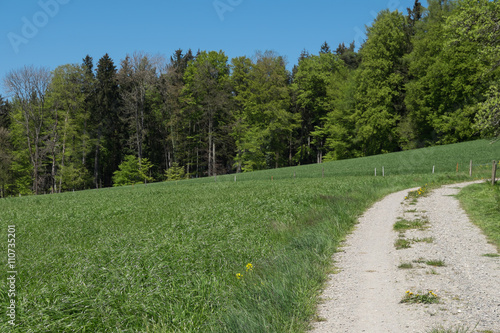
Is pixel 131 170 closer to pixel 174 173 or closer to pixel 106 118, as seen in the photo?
pixel 174 173

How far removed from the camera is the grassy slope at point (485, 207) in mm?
9930

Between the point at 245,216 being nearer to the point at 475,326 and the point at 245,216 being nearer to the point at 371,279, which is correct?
the point at 371,279

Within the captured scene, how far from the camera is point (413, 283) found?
625 centimetres

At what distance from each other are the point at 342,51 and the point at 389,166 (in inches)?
2091

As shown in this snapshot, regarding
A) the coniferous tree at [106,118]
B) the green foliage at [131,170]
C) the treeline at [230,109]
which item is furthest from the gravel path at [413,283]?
the coniferous tree at [106,118]

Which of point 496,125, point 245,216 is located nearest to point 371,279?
point 245,216

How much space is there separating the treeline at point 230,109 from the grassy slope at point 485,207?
33.0 metres

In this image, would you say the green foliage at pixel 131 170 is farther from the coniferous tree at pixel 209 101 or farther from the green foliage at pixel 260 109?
the green foliage at pixel 260 109

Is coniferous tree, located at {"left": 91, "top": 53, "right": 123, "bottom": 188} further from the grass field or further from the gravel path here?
the gravel path

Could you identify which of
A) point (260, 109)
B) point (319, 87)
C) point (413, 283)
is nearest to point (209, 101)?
point (260, 109)

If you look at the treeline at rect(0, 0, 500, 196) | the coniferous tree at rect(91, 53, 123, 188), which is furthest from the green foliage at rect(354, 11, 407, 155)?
the coniferous tree at rect(91, 53, 123, 188)

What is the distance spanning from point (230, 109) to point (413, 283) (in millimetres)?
55799

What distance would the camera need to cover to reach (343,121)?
61250 millimetres

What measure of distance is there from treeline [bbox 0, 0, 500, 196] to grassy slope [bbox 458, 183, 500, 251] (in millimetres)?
33026
